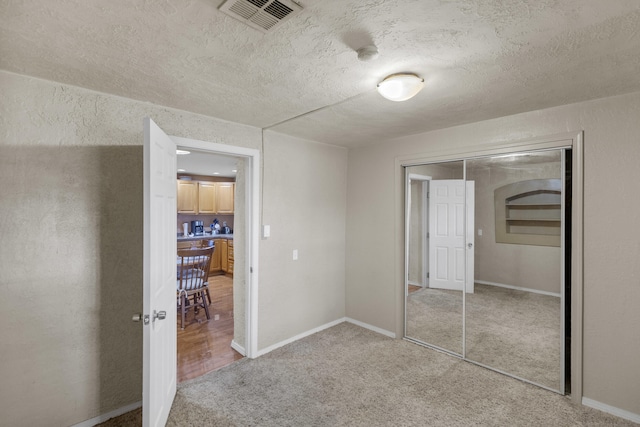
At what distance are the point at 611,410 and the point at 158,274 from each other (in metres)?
3.34

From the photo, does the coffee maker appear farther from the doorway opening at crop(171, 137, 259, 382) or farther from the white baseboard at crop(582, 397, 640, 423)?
the white baseboard at crop(582, 397, 640, 423)

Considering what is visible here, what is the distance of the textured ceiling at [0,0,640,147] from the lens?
1.25 metres

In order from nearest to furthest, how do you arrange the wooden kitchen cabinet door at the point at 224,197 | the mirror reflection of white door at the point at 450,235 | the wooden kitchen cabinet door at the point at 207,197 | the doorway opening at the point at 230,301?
the doorway opening at the point at 230,301, the mirror reflection of white door at the point at 450,235, the wooden kitchen cabinet door at the point at 207,197, the wooden kitchen cabinet door at the point at 224,197

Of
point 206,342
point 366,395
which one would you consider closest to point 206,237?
point 206,342

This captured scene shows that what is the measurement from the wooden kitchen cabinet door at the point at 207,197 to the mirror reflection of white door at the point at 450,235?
563 cm

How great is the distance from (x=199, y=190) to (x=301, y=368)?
554cm

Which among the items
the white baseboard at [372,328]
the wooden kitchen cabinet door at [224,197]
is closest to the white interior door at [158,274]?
the white baseboard at [372,328]

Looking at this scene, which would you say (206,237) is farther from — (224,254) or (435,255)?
(435,255)

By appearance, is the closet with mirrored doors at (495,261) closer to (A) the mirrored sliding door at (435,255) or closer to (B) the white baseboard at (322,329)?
(A) the mirrored sliding door at (435,255)

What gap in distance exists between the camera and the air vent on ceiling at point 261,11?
3.93 feet

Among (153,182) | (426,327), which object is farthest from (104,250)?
(426,327)

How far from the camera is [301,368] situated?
285cm

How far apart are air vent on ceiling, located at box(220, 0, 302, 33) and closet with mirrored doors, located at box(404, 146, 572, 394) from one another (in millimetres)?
2324

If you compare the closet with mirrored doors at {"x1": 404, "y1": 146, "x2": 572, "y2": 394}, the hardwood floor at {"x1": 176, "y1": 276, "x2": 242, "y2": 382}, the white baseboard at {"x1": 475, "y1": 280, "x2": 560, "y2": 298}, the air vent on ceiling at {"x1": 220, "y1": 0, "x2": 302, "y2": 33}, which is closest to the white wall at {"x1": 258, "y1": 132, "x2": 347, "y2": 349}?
the hardwood floor at {"x1": 176, "y1": 276, "x2": 242, "y2": 382}
